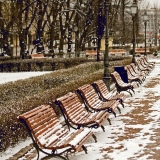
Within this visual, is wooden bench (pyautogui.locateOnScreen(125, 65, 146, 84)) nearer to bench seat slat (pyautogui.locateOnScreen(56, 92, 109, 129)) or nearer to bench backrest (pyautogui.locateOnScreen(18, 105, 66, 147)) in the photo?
bench seat slat (pyautogui.locateOnScreen(56, 92, 109, 129))

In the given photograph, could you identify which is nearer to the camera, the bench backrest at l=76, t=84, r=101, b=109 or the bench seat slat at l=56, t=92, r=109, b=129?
the bench seat slat at l=56, t=92, r=109, b=129

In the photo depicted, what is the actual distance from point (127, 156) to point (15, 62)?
25.7 metres

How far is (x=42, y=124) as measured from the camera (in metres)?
6.82

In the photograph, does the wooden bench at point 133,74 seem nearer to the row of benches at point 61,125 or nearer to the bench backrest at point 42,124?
the row of benches at point 61,125

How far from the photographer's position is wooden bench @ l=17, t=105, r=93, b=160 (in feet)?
21.0

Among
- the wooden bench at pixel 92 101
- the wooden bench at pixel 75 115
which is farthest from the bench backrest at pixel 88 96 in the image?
the wooden bench at pixel 75 115

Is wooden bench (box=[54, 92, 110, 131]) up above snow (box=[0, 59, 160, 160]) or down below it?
above

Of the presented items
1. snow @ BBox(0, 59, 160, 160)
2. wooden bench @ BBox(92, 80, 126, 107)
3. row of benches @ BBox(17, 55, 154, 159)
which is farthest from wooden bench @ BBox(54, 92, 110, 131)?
wooden bench @ BBox(92, 80, 126, 107)

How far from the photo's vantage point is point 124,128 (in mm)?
9273

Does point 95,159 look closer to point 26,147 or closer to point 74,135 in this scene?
point 74,135

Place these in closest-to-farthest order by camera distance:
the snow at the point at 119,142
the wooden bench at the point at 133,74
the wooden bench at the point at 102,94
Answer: the snow at the point at 119,142, the wooden bench at the point at 102,94, the wooden bench at the point at 133,74

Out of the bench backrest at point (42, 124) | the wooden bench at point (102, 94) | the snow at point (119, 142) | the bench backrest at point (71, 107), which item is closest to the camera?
the bench backrest at point (42, 124)

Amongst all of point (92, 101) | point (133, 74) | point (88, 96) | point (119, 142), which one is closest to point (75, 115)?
point (119, 142)

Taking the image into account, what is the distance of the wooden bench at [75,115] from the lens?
8.03m
